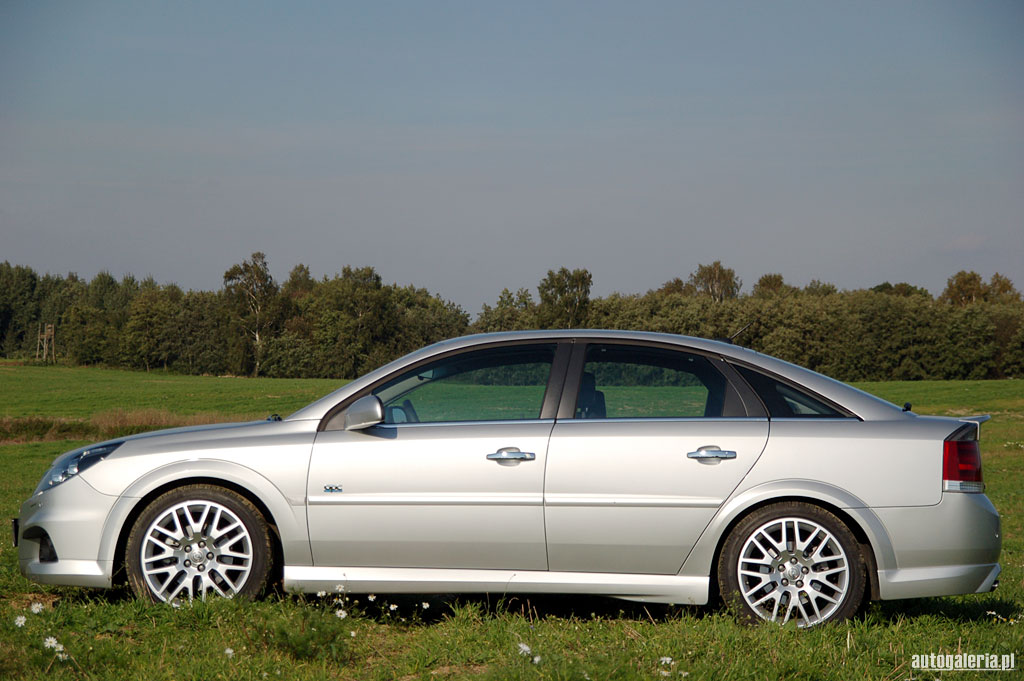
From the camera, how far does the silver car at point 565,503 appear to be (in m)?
4.84

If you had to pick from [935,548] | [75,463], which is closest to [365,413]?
[75,463]

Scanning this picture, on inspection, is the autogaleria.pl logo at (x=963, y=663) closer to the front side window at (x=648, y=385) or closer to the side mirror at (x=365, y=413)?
the front side window at (x=648, y=385)

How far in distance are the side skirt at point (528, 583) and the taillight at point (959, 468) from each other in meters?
1.35

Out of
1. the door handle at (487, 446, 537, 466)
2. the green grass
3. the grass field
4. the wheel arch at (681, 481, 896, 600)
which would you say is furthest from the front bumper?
the green grass

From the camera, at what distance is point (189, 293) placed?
99125 millimetres

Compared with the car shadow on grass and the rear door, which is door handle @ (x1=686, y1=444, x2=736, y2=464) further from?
the car shadow on grass

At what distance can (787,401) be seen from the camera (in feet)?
16.7

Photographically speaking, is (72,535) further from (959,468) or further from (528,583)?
(959,468)

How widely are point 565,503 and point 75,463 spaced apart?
2.75 m

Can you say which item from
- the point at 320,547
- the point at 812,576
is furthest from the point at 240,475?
the point at 812,576

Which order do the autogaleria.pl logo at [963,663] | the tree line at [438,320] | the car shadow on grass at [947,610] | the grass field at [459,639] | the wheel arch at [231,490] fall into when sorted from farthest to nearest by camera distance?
the tree line at [438,320]
the car shadow on grass at [947,610]
the wheel arch at [231,490]
the autogaleria.pl logo at [963,663]
the grass field at [459,639]

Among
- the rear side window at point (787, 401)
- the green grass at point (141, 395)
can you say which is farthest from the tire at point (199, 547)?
the green grass at point (141, 395)

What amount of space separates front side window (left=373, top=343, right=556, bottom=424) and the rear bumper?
193cm

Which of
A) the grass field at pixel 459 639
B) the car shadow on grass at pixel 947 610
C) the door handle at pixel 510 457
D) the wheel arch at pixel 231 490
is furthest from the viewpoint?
the car shadow on grass at pixel 947 610
